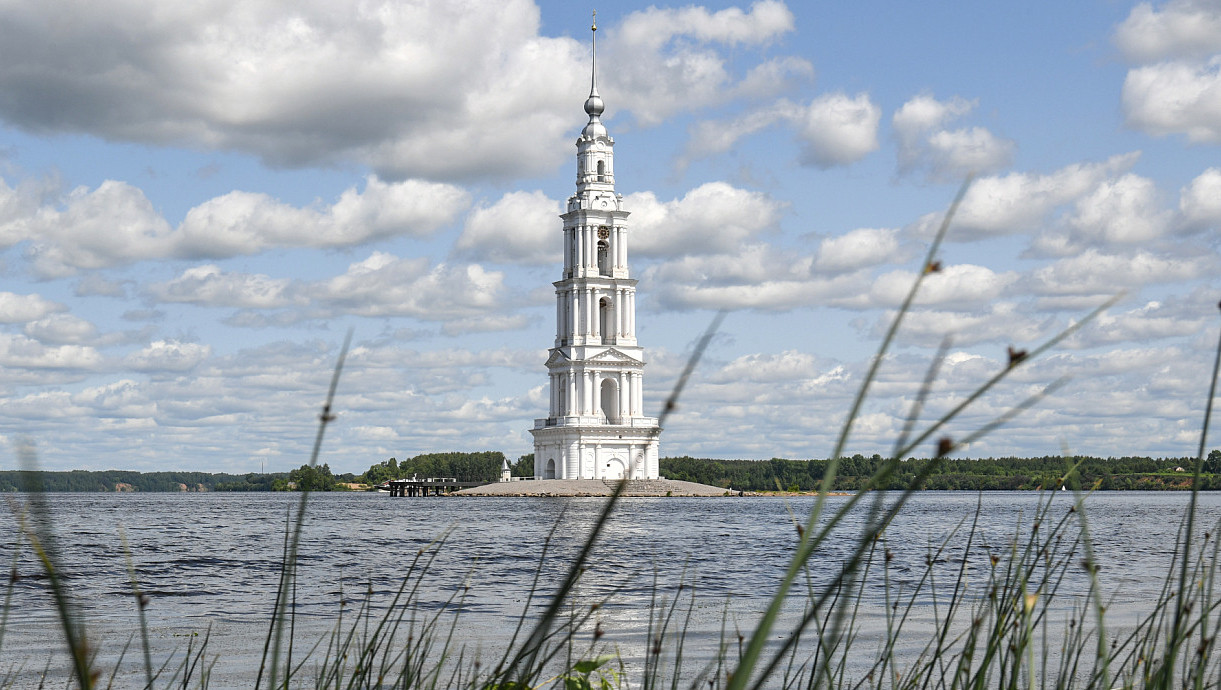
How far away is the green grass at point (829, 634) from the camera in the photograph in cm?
165

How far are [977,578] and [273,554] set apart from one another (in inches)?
464

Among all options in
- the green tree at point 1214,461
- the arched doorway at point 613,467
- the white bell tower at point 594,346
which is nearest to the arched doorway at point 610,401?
the white bell tower at point 594,346

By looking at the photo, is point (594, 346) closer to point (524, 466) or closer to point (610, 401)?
point (610, 401)

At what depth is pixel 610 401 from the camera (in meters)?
89.3

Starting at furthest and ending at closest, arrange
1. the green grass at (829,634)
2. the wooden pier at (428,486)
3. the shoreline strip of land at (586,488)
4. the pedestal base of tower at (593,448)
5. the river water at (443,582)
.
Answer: the wooden pier at (428,486) < the pedestal base of tower at (593,448) < the shoreline strip of land at (586,488) < the river water at (443,582) < the green grass at (829,634)

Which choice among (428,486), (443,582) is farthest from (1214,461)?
(443,582)

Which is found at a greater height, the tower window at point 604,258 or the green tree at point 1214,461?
the tower window at point 604,258

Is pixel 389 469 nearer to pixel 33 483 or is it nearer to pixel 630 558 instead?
pixel 630 558

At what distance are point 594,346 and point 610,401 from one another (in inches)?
206

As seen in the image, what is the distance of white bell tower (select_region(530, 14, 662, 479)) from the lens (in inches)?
3322

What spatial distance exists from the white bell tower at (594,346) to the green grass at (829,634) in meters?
65.8

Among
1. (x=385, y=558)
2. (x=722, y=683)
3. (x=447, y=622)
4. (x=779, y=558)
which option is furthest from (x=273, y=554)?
(x=722, y=683)

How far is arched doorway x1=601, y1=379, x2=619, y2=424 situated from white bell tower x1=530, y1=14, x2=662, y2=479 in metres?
0.07

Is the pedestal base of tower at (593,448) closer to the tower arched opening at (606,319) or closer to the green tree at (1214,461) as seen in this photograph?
the tower arched opening at (606,319)
